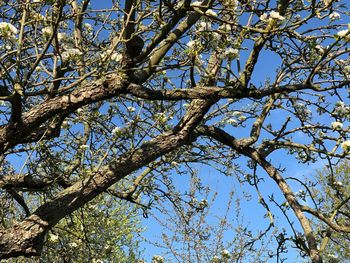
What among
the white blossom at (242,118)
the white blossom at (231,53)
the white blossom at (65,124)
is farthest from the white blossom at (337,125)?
the white blossom at (65,124)

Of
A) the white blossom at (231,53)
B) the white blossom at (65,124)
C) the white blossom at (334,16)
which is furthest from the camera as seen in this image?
the white blossom at (65,124)

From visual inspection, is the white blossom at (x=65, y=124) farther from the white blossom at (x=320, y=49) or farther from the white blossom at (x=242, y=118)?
the white blossom at (x=320, y=49)

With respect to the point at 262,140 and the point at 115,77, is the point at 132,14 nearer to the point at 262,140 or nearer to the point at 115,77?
the point at 115,77

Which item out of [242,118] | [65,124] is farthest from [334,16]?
[65,124]

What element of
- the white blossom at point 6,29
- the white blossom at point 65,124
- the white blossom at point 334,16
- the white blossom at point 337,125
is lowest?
the white blossom at point 6,29

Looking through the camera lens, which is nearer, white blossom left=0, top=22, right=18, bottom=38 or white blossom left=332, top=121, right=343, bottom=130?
white blossom left=0, top=22, right=18, bottom=38

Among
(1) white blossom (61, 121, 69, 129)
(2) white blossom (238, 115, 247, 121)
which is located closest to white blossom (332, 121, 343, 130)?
(2) white blossom (238, 115, 247, 121)

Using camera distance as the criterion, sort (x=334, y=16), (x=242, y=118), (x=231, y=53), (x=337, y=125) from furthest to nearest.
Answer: (x=242, y=118) < (x=337, y=125) < (x=334, y=16) < (x=231, y=53)

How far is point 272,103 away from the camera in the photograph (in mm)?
5059

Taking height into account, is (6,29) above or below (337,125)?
below

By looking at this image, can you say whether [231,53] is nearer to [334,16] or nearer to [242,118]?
[334,16]

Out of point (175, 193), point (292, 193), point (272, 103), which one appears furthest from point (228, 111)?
point (292, 193)

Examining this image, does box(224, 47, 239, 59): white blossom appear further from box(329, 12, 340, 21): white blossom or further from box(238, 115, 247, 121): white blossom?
box(238, 115, 247, 121): white blossom

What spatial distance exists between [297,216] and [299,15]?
1.79 metres
